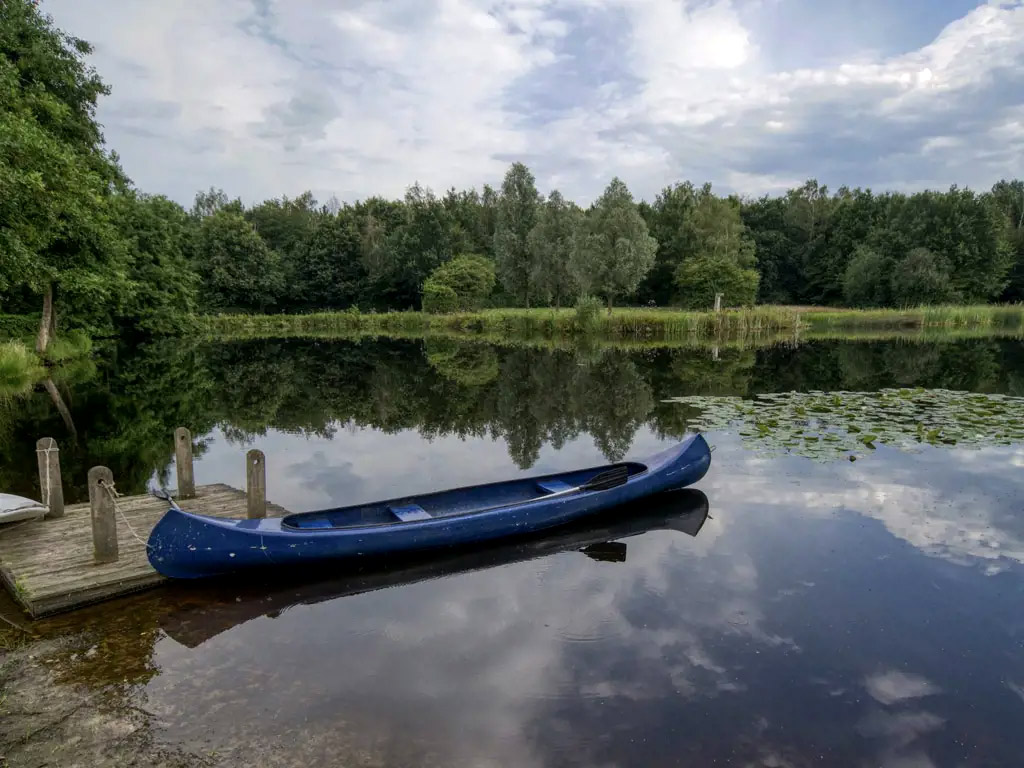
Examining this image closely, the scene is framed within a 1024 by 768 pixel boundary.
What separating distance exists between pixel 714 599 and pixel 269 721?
3.91 m

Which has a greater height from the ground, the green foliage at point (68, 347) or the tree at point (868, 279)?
the tree at point (868, 279)

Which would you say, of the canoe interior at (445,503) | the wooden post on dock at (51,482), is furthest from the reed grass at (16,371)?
the canoe interior at (445,503)

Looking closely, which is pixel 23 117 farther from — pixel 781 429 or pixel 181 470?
pixel 781 429

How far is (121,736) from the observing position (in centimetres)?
391

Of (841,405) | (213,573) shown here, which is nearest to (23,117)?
(213,573)

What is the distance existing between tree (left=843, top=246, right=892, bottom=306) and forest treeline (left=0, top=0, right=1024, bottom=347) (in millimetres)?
127

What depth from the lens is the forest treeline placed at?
65.7 ft

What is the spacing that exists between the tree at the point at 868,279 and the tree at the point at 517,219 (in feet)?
81.8

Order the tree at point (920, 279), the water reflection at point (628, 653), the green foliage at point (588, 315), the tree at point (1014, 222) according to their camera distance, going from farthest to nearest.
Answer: the tree at point (1014, 222)
the tree at point (920, 279)
the green foliage at point (588, 315)
the water reflection at point (628, 653)

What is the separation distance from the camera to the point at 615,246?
37.7 m

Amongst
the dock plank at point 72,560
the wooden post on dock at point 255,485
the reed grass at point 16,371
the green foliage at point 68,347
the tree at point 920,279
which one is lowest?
the dock plank at point 72,560

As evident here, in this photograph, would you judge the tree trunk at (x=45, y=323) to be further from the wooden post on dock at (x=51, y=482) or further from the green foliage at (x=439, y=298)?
the green foliage at (x=439, y=298)

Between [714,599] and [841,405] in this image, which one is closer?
[714,599]

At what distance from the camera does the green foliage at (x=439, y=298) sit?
156 feet
